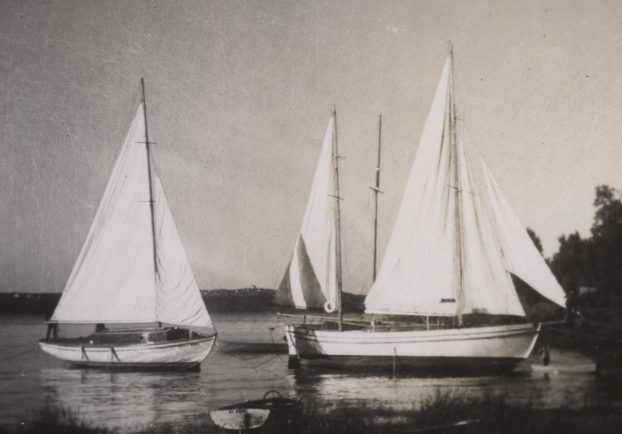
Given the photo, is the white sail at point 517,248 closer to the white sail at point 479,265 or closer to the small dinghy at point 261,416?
the white sail at point 479,265

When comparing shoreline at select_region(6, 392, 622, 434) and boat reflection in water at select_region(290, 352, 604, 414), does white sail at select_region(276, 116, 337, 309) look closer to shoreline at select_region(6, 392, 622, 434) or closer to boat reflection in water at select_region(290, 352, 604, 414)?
boat reflection in water at select_region(290, 352, 604, 414)

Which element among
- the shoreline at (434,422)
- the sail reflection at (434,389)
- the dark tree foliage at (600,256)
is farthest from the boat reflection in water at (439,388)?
the dark tree foliage at (600,256)

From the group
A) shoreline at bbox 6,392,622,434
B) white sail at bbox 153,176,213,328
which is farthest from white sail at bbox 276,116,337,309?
shoreline at bbox 6,392,622,434

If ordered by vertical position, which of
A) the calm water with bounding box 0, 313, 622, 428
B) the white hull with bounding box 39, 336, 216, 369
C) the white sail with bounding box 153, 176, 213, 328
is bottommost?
the calm water with bounding box 0, 313, 622, 428

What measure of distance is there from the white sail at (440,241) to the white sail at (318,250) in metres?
4.12

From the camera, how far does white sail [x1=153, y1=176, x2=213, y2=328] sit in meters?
31.0

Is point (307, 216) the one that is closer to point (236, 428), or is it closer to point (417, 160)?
point (417, 160)

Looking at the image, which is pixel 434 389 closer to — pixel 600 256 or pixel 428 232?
pixel 428 232

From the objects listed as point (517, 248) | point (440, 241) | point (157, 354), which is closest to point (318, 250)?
point (440, 241)

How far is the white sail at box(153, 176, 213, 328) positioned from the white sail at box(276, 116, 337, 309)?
18.4ft

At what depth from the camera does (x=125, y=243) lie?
3148 cm

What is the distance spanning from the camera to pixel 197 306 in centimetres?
3092

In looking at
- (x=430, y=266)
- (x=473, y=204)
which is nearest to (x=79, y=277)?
(x=430, y=266)

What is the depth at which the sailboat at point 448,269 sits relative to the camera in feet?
91.2
